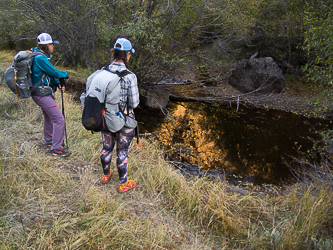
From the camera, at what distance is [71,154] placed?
3.51 m

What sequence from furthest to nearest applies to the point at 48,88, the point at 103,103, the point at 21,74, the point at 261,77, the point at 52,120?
the point at 261,77
the point at 52,120
the point at 48,88
the point at 21,74
the point at 103,103

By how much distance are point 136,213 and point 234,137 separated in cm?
473

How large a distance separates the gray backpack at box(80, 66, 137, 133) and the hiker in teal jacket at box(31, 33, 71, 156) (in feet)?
3.25

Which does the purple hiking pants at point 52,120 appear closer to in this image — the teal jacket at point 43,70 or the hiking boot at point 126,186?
the teal jacket at point 43,70

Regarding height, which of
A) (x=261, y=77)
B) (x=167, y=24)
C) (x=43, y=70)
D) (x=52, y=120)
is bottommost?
(x=261, y=77)

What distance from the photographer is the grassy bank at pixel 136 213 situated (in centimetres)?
196

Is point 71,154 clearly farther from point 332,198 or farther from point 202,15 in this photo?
point 202,15

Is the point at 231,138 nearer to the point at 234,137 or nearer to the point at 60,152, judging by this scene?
the point at 234,137

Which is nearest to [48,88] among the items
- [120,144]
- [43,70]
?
[43,70]

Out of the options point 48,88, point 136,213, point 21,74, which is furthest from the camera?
point 48,88

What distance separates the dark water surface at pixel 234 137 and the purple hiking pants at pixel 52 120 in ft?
8.94

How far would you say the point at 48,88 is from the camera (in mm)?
2988

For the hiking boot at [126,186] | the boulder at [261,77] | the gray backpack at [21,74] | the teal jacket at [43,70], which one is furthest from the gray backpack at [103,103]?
the boulder at [261,77]

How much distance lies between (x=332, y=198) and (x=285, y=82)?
938 centimetres
